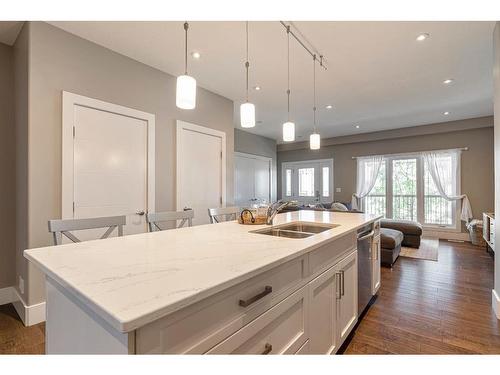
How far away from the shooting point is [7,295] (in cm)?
263

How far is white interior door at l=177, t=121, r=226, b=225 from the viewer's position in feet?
11.4

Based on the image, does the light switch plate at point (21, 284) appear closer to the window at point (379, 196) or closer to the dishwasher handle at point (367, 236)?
the dishwasher handle at point (367, 236)

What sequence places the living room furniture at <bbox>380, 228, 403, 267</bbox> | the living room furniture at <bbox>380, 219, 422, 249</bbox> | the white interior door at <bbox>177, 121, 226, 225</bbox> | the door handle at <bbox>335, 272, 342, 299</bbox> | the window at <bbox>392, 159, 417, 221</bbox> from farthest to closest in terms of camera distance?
1. the window at <bbox>392, 159, 417, 221</bbox>
2. the living room furniture at <bbox>380, 219, 422, 249</bbox>
3. the living room furniture at <bbox>380, 228, 403, 267</bbox>
4. the white interior door at <bbox>177, 121, 226, 225</bbox>
5. the door handle at <bbox>335, 272, 342, 299</bbox>

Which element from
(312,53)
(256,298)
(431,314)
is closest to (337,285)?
(256,298)

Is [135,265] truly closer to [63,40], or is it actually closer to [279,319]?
[279,319]

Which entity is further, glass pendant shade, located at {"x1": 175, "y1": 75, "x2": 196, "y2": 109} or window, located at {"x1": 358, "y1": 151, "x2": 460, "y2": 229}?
window, located at {"x1": 358, "y1": 151, "x2": 460, "y2": 229}

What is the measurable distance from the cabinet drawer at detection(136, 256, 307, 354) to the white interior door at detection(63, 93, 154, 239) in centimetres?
222

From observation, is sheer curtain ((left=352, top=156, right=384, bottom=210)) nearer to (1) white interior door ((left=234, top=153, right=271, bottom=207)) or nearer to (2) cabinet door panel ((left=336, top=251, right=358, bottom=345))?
(1) white interior door ((left=234, top=153, right=271, bottom=207))

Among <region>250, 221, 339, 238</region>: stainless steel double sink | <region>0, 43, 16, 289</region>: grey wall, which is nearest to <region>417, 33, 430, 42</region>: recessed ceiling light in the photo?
<region>250, 221, 339, 238</region>: stainless steel double sink

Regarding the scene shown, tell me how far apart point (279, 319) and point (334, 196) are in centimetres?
684

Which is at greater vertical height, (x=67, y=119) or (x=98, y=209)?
(x=67, y=119)

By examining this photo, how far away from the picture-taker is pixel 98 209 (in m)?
2.65

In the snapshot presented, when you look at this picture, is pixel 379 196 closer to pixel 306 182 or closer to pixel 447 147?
pixel 447 147
